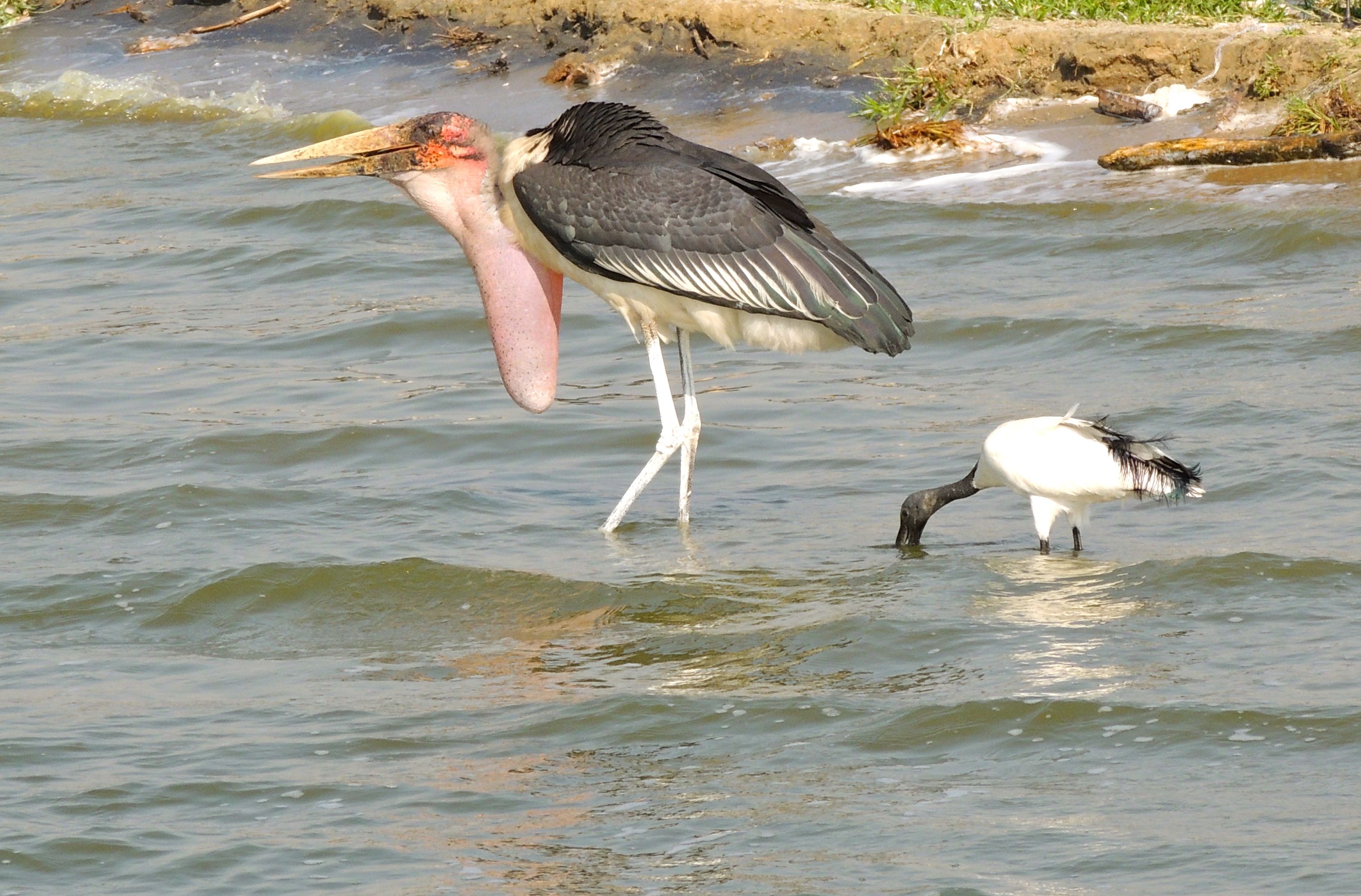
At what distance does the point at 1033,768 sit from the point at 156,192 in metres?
8.55

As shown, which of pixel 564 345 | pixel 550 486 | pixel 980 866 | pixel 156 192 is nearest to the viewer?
pixel 980 866

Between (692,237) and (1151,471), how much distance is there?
4.94ft

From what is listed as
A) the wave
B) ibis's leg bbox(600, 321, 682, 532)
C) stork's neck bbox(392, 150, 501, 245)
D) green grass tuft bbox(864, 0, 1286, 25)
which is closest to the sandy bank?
green grass tuft bbox(864, 0, 1286, 25)

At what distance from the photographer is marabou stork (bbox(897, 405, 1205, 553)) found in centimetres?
543

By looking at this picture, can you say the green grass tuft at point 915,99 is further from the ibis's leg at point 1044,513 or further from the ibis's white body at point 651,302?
the ibis's leg at point 1044,513

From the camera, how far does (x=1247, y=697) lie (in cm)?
428

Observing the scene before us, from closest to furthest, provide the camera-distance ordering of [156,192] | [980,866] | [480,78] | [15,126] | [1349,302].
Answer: [980,866] < [1349,302] < [156,192] < [480,78] < [15,126]

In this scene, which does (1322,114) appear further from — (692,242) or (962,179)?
(692,242)

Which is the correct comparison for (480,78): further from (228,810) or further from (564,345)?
(228,810)

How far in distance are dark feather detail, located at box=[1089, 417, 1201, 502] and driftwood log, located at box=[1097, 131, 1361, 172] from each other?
4.04 metres

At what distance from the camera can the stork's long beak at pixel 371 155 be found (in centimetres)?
596

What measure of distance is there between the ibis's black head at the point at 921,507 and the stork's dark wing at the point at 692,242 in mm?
431

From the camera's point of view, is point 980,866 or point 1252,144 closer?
point 980,866

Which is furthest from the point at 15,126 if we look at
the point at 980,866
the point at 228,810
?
the point at 980,866
